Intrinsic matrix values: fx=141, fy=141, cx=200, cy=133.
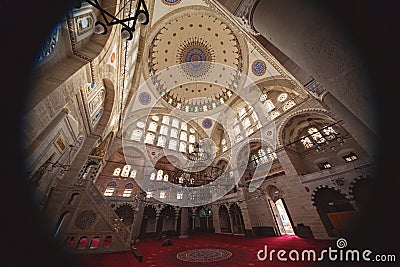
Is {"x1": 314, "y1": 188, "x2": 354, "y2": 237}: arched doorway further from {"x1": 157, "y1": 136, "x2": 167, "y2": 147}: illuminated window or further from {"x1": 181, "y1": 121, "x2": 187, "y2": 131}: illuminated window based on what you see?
{"x1": 181, "y1": 121, "x2": 187, "y2": 131}: illuminated window

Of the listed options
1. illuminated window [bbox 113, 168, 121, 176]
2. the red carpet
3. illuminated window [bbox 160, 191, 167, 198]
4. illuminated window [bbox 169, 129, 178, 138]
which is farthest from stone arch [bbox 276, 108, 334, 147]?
illuminated window [bbox 113, 168, 121, 176]

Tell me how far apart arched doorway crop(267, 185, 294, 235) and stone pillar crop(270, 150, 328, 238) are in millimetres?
1243

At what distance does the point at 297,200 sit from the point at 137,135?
49.6 ft

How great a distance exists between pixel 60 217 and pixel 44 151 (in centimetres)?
398

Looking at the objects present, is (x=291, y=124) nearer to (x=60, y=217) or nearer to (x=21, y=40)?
(x=21, y=40)

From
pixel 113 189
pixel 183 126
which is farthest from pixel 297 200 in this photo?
pixel 113 189

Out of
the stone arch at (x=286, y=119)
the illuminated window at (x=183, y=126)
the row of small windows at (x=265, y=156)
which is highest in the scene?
the illuminated window at (x=183, y=126)

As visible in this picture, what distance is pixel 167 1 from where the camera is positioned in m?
12.8

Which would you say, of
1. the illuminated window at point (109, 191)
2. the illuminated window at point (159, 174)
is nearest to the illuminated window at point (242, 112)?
the illuminated window at point (159, 174)

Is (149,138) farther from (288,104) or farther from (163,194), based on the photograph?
(288,104)

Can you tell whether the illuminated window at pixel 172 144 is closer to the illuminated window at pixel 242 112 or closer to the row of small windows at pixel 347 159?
the illuminated window at pixel 242 112

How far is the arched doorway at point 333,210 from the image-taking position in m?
7.38

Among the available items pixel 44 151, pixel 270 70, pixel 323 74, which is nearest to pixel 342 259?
pixel 323 74

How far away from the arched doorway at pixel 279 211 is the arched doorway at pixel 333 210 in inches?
106
